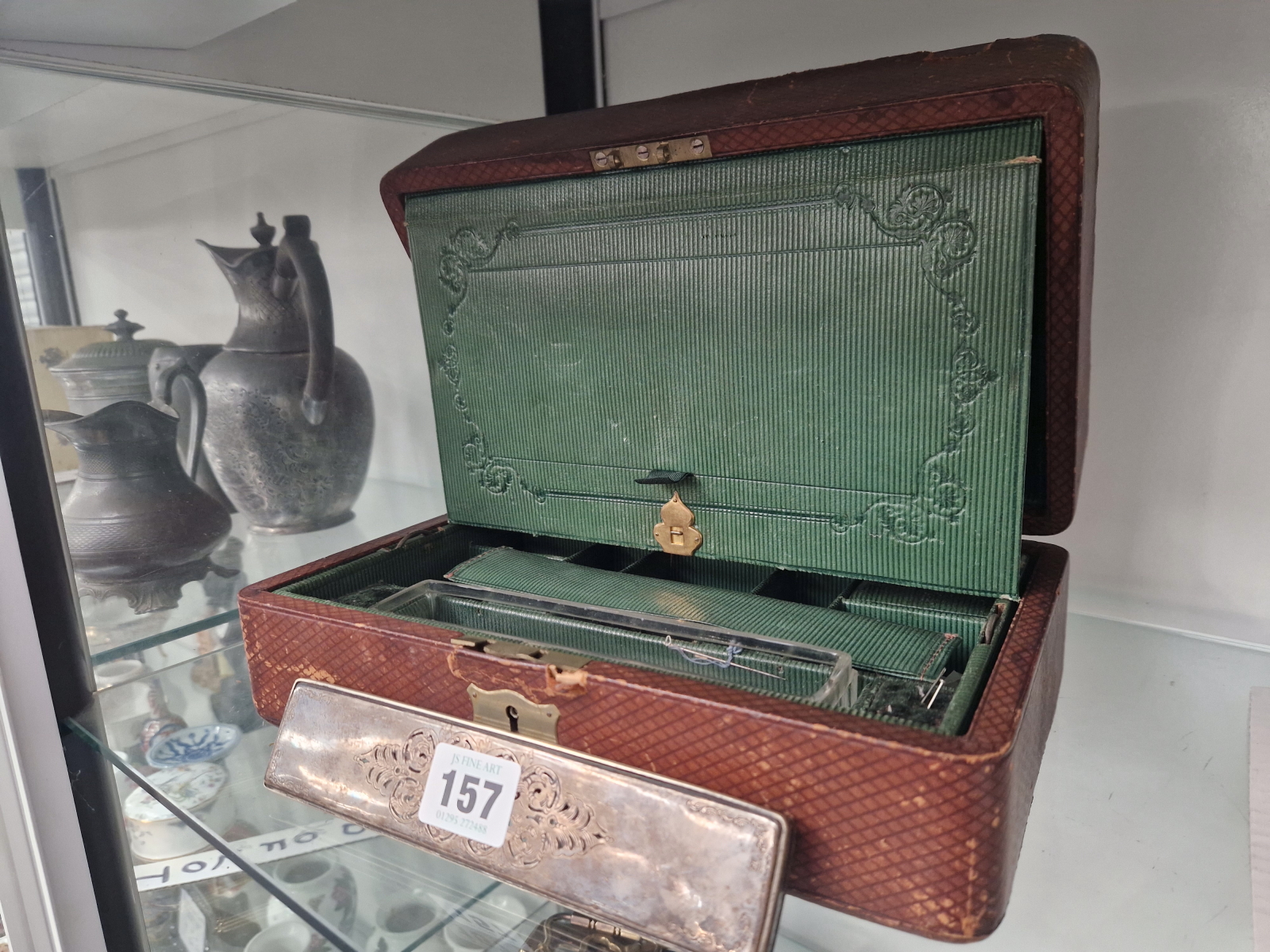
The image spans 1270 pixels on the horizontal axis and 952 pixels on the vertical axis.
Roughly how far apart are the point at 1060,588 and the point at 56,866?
42.5 inches

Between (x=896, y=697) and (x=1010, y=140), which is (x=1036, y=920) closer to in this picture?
(x=896, y=697)

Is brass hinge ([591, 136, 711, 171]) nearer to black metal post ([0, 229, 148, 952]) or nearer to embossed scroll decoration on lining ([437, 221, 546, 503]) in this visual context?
embossed scroll decoration on lining ([437, 221, 546, 503])

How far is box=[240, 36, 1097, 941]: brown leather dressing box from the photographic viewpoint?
20.9 inches

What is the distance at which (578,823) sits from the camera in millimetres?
570

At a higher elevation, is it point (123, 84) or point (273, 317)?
point (123, 84)

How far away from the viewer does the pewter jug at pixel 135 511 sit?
3.08 feet

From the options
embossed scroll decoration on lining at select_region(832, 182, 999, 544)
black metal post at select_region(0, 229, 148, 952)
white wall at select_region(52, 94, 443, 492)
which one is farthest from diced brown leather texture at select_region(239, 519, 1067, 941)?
white wall at select_region(52, 94, 443, 492)

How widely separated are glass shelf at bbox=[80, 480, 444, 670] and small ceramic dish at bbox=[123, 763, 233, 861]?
148mm

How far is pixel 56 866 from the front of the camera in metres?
0.94

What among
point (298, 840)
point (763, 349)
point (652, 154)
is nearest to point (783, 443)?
point (763, 349)

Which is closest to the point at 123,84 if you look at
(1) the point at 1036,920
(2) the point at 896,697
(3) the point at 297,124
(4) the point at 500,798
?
(3) the point at 297,124

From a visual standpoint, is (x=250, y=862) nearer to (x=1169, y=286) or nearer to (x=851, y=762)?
(x=851, y=762)

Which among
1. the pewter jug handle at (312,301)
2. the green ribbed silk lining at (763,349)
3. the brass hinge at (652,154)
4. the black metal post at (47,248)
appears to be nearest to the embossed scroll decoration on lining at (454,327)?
the green ribbed silk lining at (763,349)

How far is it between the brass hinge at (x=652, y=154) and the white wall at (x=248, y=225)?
0.54 metres
